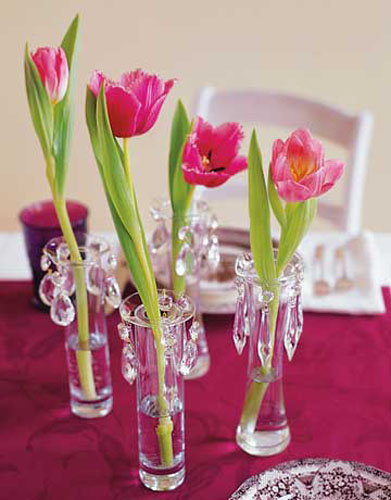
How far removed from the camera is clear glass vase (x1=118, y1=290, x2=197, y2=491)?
0.81m

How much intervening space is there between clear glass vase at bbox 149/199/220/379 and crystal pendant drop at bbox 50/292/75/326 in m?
0.13

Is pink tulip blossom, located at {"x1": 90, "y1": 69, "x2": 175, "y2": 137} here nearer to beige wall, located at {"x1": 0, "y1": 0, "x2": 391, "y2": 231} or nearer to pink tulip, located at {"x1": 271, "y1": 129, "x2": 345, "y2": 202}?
pink tulip, located at {"x1": 271, "y1": 129, "x2": 345, "y2": 202}

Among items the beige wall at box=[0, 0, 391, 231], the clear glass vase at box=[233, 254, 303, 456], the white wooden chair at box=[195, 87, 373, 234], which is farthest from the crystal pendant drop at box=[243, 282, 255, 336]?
the beige wall at box=[0, 0, 391, 231]

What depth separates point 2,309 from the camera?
126 centimetres

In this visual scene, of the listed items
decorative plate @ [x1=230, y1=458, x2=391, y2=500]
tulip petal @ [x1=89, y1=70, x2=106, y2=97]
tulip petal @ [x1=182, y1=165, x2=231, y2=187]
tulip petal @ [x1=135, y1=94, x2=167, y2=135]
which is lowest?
decorative plate @ [x1=230, y1=458, x2=391, y2=500]

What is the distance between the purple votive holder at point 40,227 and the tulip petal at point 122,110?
45cm

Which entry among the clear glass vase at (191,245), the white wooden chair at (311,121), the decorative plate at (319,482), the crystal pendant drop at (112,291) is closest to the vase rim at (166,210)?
the clear glass vase at (191,245)

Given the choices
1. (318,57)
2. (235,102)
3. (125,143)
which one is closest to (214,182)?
(125,143)

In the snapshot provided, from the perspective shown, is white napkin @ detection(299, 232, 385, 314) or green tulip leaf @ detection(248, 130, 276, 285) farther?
white napkin @ detection(299, 232, 385, 314)

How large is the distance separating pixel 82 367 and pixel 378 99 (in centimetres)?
185

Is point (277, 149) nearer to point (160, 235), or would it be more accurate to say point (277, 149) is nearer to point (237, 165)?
point (237, 165)

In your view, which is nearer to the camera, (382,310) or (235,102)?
(382,310)

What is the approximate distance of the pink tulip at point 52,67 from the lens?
2.72 feet

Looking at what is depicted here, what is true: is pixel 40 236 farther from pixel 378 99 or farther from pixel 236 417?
pixel 378 99
